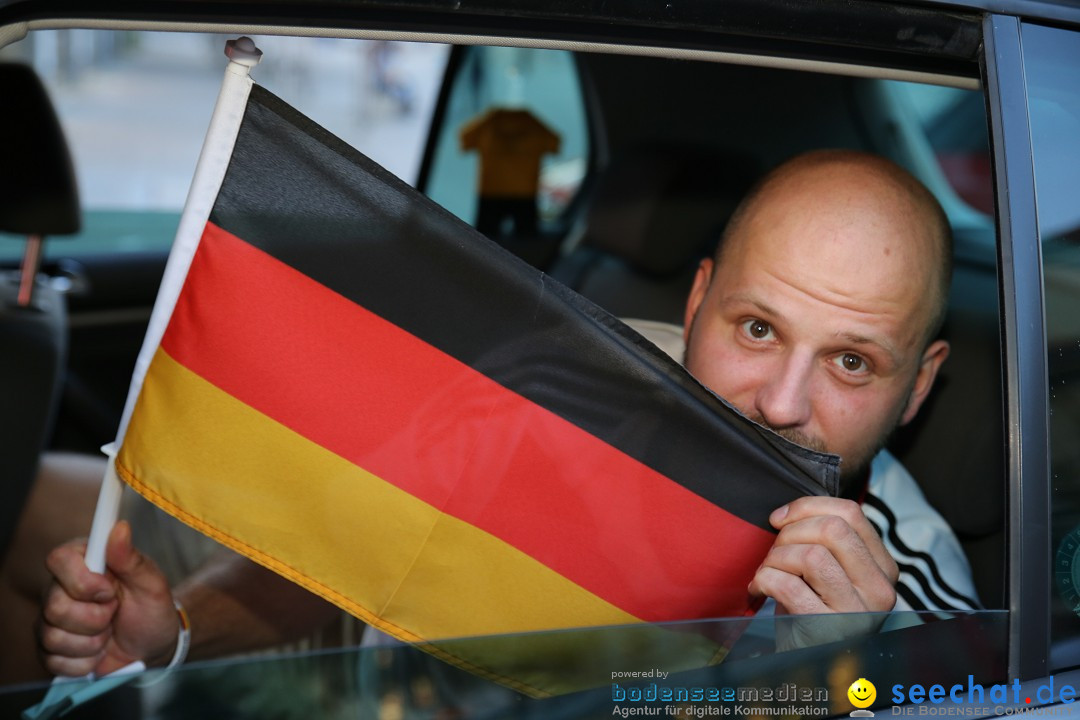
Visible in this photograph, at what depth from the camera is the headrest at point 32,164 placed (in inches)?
90.5

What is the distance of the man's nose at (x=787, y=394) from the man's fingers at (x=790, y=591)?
310mm

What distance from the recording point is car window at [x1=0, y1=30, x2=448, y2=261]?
4.14 m

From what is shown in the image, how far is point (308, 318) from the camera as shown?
3.81 feet

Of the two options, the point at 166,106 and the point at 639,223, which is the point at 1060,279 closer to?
the point at 639,223

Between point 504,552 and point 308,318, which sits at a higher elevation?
point 308,318

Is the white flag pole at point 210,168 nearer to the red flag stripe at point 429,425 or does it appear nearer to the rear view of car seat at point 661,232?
the red flag stripe at point 429,425

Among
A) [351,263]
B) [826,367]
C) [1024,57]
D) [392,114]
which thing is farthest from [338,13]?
[392,114]

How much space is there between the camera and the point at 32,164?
95.7 inches

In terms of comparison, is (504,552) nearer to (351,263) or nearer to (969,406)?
(351,263)

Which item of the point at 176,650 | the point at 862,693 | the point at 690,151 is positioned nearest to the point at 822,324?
the point at 862,693

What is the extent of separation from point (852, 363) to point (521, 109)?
250cm

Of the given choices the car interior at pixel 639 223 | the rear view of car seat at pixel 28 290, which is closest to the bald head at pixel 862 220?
the car interior at pixel 639 223

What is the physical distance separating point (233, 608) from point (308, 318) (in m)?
0.74

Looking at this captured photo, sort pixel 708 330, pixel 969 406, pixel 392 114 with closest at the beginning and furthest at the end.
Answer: pixel 708 330 → pixel 969 406 → pixel 392 114
